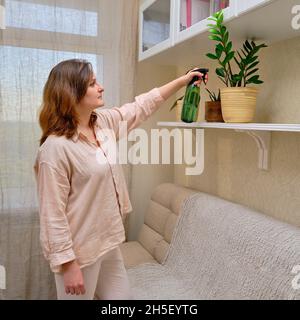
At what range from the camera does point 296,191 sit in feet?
4.66

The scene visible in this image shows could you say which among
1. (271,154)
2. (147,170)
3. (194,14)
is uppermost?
(194,14)

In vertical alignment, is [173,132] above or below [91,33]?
below

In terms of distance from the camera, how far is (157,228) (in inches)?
85.0

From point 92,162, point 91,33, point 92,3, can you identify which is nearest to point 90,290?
point 92,162

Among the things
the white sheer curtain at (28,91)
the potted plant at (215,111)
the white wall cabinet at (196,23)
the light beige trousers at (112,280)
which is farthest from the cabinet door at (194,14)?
the light beige trousers at (112,280)

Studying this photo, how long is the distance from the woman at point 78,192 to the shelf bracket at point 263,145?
2.18 feet

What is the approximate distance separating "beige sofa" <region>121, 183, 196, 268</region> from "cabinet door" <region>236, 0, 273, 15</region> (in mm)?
1122

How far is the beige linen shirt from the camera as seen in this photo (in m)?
1.24

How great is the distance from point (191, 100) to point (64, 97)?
630mm

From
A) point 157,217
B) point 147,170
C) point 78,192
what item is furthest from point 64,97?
point 147,170

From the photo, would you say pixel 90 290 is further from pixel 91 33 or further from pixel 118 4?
pixel 118 4

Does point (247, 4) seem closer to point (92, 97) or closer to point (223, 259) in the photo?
point (92, 97)

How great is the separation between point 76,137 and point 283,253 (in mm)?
899

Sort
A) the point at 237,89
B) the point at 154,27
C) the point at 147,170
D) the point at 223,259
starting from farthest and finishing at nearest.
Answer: the point at 147,170 → the point at 154,27 → the point at 223,259 → the point at 237,89
